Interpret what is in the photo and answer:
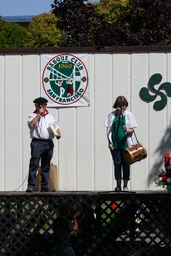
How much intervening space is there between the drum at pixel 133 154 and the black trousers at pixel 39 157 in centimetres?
134

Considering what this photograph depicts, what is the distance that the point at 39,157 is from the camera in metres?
10.2

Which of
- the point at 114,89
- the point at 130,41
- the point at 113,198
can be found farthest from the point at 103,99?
the point at 130,41

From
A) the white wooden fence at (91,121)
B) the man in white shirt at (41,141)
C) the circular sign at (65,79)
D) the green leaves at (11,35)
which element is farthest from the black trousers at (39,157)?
the green leaves at (11,35)

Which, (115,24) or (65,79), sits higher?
(115,24)

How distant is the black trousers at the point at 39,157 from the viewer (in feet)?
33.4

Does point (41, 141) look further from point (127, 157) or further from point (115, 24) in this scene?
point (115, 24)

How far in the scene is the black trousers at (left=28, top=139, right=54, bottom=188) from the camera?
1019 cm

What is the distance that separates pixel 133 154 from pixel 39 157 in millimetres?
1591

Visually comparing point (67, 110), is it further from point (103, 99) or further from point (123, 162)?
point (123, 162)

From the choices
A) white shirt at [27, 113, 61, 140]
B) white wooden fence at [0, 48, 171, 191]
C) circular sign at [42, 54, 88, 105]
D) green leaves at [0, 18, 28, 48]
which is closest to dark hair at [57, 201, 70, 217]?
white shirt at [27, 113, 61, 140]

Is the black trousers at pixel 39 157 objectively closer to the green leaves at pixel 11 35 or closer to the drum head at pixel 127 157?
the drum head at pixel 127 157

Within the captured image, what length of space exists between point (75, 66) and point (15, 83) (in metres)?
1.23

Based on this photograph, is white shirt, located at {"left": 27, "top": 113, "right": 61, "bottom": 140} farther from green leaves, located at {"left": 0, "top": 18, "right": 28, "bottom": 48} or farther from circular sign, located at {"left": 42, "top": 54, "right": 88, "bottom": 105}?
green leaves, located at {"left": 0, "top": 18, "right": 28, "bottom": 48}

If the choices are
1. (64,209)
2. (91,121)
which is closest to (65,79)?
(91,121)
